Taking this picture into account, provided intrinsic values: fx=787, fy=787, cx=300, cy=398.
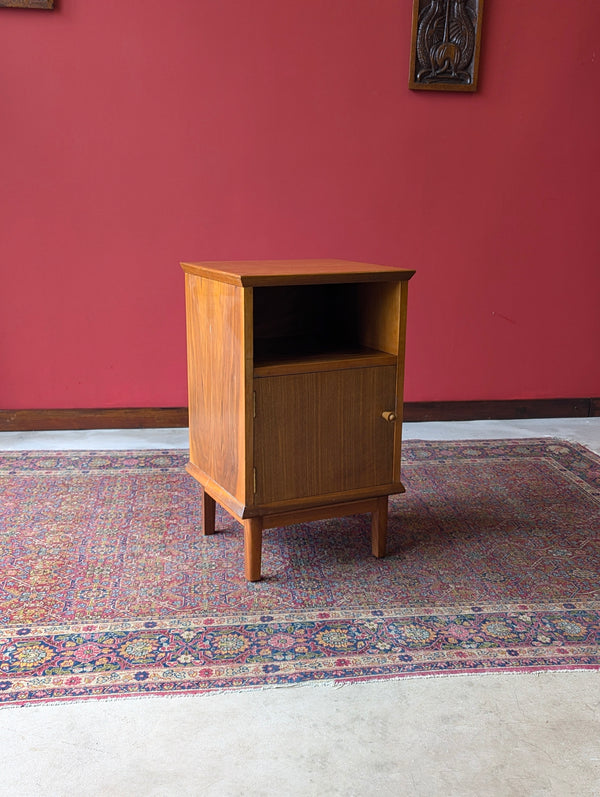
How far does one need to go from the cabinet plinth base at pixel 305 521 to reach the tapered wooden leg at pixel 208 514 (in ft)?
0.16

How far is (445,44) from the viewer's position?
3.53 m

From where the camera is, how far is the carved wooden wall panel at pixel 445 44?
3.49 meters

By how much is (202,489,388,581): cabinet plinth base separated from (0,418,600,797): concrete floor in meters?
0.52

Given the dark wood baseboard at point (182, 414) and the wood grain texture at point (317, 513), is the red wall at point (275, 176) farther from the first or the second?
the wood grain texture at point (317, 513)

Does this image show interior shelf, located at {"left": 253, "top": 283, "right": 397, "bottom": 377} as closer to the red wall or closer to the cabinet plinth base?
the cabinet plinth base

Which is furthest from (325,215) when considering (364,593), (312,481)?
(364,593)

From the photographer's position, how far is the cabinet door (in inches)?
84.3

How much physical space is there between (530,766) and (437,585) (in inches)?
28.8

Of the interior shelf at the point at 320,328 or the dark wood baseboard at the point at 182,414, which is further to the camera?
the dark wood baseboard at the point at 182,414

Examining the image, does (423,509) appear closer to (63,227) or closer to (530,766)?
(530,766)

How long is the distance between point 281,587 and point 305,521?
20 cm

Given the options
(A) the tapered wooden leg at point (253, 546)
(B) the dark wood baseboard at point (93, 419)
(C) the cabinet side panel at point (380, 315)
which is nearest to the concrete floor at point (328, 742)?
(A) the tapered wooden leg at point (253, 546)

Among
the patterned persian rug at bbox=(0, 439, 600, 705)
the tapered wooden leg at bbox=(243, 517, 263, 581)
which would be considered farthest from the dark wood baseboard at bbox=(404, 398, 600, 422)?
the tapered wooden leg at bbox=(243, 517, 263, 581)

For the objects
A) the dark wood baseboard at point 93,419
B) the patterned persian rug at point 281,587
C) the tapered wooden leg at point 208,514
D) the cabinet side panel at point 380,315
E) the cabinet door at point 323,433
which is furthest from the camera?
the dark wood baseboard at point 93,419
